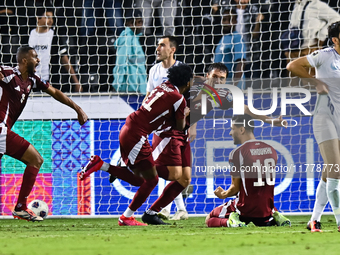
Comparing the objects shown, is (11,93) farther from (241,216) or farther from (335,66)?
(335,66)

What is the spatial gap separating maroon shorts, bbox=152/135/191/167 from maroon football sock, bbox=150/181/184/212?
217 mm

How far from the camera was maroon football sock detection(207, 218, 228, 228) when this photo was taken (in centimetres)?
479

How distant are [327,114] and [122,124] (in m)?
3.14

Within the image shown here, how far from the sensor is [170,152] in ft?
17.8

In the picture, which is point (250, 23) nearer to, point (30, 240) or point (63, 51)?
point (63, 51)

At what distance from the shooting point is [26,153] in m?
5.27

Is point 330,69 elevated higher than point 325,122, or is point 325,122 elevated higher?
point 330,69

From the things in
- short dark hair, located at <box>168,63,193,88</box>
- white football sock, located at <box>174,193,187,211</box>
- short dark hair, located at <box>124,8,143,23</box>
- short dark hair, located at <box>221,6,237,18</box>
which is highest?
short dark hair, located at <box>221,6,237,18</box>

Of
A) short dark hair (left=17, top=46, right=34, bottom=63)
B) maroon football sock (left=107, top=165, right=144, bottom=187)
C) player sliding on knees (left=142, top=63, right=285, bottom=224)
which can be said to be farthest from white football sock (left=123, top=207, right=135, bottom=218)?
short dark hair (left=17, top=46, right=34, bottom=63)

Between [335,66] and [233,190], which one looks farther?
[233,190]

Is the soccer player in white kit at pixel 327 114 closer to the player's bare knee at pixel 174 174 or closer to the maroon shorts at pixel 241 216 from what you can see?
the maroon shorts at pixel 241 216

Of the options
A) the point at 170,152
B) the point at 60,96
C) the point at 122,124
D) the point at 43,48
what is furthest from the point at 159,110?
the point at 43,48

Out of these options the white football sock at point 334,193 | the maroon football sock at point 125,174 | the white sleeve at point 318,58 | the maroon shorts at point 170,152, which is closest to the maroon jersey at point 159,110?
the maroon shorts at point 170,152

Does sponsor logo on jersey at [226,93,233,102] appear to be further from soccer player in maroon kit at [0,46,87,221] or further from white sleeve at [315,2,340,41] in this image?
soccer player in maroon kit at [0,46,87,221]
